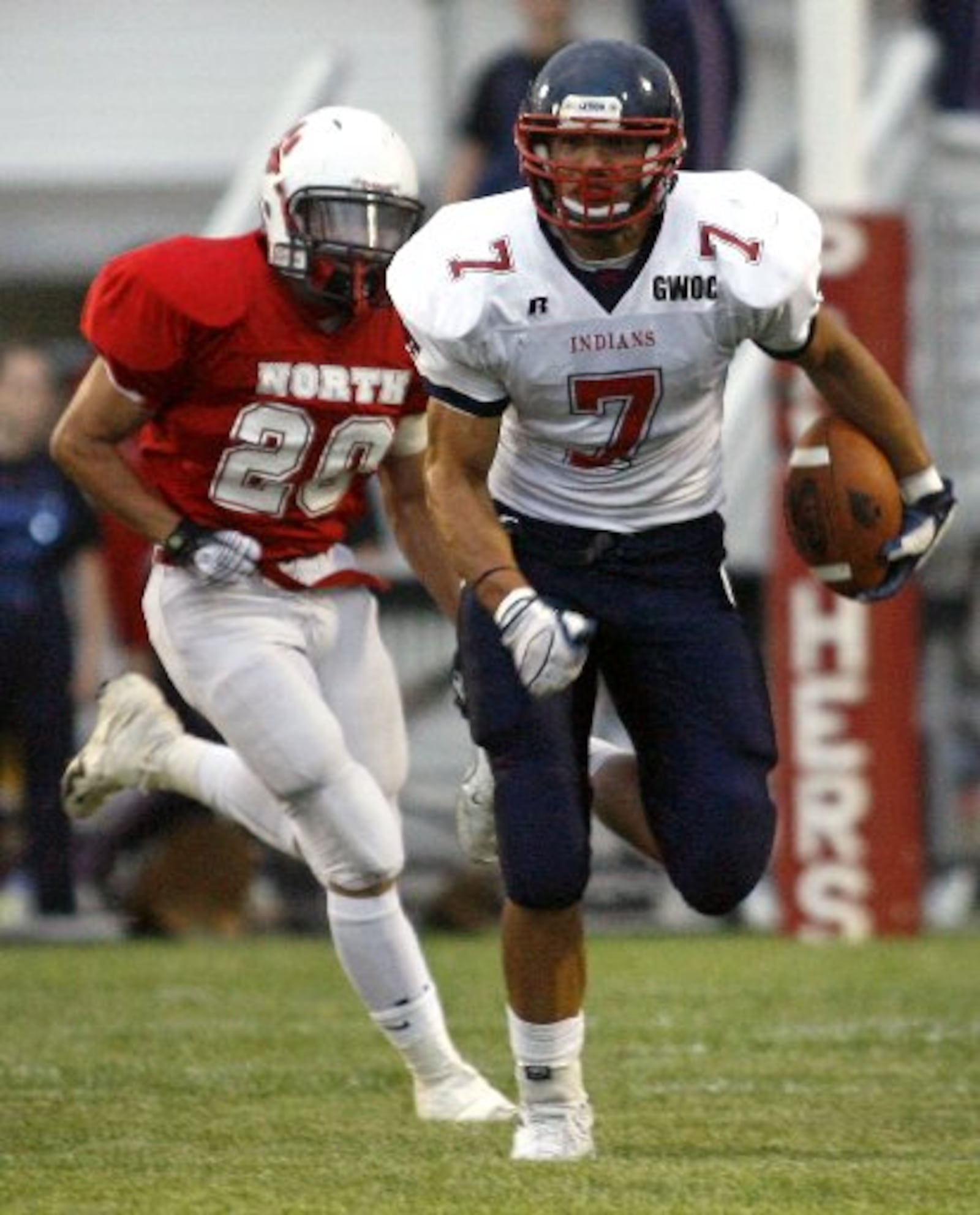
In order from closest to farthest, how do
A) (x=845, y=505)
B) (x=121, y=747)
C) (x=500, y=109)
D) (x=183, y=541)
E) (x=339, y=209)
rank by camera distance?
1. (x=845, y=505)
2. (x=339, y=209)
3. (x=183, y=541)
4. (x=121, y=747)
5. (x=500, y=109)

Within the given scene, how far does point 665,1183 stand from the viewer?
4.86 meters

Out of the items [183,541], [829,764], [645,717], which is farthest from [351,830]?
[829,764]

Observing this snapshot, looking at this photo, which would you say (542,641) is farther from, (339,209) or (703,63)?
(703,63)

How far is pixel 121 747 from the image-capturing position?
6797 millimetres

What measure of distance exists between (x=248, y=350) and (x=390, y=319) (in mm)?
256

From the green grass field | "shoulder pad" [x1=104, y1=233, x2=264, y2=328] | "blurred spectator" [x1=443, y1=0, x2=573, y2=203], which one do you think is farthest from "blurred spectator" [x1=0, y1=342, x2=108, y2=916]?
"shoulder pad" [x1=104, y1=233, x2=264, y2=328]

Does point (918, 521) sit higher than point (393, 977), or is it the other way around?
point (918, 521)

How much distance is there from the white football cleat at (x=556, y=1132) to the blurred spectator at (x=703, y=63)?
15.6ft

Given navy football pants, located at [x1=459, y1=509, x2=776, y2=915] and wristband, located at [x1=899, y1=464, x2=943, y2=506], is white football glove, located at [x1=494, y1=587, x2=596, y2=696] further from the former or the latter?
wristband, located at [x1=899, y1=464, x2=943, y2=506]

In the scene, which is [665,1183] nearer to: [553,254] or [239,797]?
[553,254]

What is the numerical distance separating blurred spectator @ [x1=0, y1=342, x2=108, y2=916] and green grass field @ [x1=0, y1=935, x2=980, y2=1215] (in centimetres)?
44

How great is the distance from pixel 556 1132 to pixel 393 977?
76cm

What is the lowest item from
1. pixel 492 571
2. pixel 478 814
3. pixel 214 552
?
pixel 478 814

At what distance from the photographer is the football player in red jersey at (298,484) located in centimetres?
586
